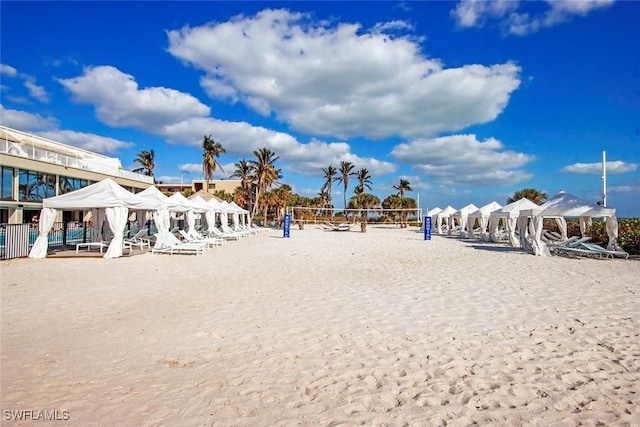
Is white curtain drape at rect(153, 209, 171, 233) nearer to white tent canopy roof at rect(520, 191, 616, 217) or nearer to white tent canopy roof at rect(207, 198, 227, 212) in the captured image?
white tent canopy roof at rect(207, 198, 227, 212)

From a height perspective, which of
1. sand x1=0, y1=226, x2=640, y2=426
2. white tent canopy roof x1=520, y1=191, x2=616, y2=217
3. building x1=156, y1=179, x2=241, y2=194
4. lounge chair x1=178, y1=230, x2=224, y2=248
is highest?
building x1=156, y1=179, x2=241, y2=194

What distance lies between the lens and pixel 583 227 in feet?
55.1

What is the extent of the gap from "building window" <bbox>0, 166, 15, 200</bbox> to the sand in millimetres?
19843

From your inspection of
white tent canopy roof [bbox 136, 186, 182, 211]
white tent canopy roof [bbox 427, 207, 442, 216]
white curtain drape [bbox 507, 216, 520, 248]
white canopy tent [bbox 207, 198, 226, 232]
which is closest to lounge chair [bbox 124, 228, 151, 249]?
white tent canopy roof [bbox 136, 186, 182, 211]

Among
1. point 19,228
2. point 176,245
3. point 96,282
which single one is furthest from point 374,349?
point 19,228

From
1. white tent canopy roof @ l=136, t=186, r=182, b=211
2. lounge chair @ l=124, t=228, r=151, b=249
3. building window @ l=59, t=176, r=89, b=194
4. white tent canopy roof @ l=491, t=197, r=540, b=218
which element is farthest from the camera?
building window @ l=59, t=176, r=89, b=194

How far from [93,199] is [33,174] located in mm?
17284

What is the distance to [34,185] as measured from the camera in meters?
25.7

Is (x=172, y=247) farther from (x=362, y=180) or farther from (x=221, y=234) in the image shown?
(x=362, y=180)

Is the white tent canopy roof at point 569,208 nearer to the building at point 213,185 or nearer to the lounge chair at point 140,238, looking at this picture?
the lounge chair at point 140,238

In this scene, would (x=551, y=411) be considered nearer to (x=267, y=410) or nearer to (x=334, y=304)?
(x=267, y=410)

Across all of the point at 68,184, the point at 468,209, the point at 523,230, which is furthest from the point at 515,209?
the point at 68,184

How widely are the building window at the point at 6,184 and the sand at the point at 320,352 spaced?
1984 cm

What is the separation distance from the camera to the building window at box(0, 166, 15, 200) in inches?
899
